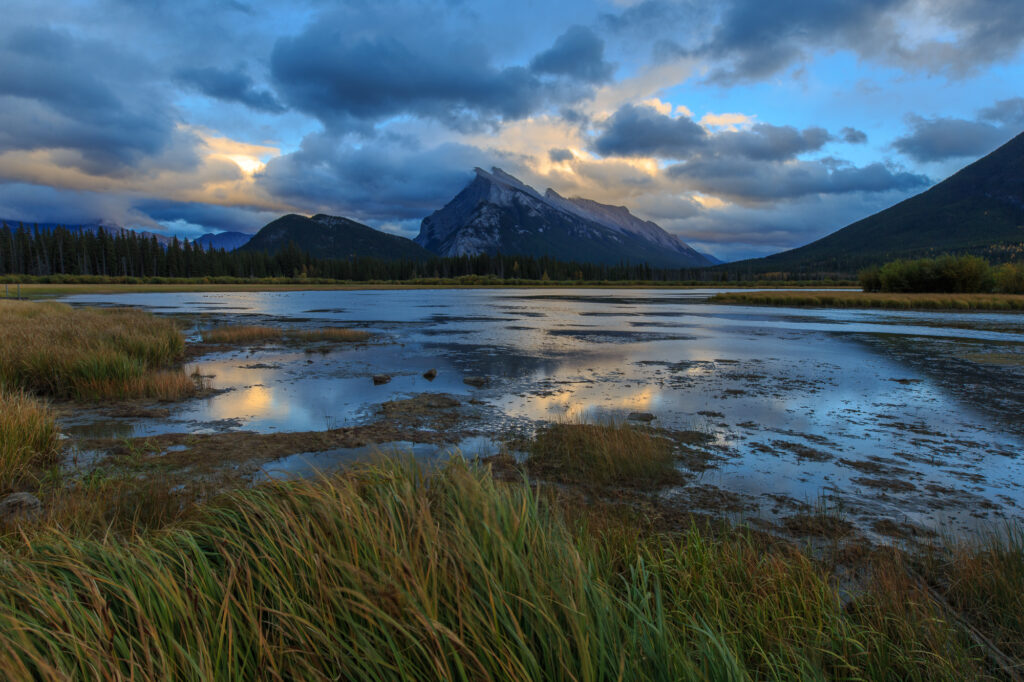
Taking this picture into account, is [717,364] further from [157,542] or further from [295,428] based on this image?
[157,542]

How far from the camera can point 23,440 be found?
754 cm

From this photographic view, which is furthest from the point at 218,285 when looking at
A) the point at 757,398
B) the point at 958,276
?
the point at 958,276

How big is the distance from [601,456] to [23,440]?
915cm

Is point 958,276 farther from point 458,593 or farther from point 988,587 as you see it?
point 458,593

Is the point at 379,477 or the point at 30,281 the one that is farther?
the point at 30,281

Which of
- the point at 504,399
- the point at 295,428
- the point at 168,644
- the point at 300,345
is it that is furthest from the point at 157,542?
the point at 300,345

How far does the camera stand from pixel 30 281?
9694 centimetres

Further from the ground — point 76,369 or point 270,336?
point 76,369

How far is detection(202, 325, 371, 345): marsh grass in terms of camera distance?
25984 mm

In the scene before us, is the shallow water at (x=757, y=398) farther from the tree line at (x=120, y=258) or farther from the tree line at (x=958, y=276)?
the tree line at (x=120, y=258)

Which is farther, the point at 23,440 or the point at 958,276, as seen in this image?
the point at 958,276

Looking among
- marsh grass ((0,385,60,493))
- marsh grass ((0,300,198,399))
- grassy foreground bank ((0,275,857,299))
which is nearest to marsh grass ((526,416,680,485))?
marsh grass ((0,385,60,493))

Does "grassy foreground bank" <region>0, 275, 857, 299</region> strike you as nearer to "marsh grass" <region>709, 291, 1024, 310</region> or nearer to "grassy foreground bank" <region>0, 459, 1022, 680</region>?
"grassy foreground bank" <region>0, 459, 1022, 680</region>

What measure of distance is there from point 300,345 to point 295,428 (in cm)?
1488
